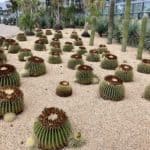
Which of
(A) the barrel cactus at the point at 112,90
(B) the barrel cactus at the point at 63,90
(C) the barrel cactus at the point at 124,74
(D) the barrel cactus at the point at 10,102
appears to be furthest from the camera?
(C) the barrel cactus at the point at 124,74

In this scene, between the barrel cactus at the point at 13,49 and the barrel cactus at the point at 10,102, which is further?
the barrel cactus at the point at 13,49

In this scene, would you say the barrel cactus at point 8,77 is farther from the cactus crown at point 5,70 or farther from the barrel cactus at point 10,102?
the barrel cactus at point 10,102

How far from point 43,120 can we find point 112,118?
1.69 m

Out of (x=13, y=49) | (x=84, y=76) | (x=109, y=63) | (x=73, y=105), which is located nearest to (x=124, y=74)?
(x=84, y=76)

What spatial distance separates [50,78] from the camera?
8789 millimetres

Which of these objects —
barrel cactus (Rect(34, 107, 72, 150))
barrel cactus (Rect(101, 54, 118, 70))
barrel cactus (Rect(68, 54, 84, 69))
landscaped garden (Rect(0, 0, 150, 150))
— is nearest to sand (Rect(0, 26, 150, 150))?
landscaped garden (Rect(0, 0, 150, 150))

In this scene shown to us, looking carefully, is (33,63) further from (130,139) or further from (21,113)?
(130,139)

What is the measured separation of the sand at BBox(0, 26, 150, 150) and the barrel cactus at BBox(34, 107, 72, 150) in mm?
348

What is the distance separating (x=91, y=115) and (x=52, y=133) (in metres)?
1.49

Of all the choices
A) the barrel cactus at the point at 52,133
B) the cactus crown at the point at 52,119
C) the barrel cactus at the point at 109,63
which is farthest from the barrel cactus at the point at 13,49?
the barrel cactus at the point at 52,133

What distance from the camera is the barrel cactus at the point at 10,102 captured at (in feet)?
20.6

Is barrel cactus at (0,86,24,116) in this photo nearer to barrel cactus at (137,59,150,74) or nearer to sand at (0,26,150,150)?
sand at (0,26,150,150)

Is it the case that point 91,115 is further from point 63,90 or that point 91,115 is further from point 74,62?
point 74,62

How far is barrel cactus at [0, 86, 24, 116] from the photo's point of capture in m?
6.27
